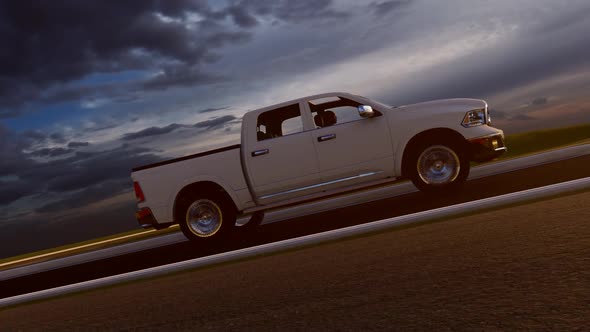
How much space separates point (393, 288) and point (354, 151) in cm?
611

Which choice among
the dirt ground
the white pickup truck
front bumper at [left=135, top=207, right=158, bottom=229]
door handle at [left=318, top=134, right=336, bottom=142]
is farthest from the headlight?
front bumper at [left=135, top=207, right=158, bottom=229]

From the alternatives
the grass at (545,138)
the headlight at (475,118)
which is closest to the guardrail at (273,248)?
the headlight at (475,118)

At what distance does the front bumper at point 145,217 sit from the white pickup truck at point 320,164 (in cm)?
2

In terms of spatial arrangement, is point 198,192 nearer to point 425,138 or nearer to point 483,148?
point 425,138

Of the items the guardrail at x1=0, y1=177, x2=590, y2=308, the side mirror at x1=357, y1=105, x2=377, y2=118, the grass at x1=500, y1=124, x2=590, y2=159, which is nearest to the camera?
the guardrail at x1=0, y1=177, x2=590, y2=308

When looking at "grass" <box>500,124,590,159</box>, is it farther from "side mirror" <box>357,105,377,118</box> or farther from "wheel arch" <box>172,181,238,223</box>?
"wheel arch" <box>172,181,238,223</box>

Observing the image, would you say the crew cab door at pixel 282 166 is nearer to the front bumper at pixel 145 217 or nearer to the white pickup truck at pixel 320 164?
the white pickup truck at pixel 320 164

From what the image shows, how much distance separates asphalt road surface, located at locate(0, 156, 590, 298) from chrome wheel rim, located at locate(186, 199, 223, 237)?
0.38m

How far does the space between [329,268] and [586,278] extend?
224 cm

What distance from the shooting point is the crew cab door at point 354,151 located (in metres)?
9.75

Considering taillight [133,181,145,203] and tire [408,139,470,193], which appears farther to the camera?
taillight [133,181,145,203]

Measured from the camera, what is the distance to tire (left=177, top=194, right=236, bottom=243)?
391 inches

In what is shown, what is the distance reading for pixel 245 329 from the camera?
3461 mm

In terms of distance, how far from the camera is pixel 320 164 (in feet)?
32.0
